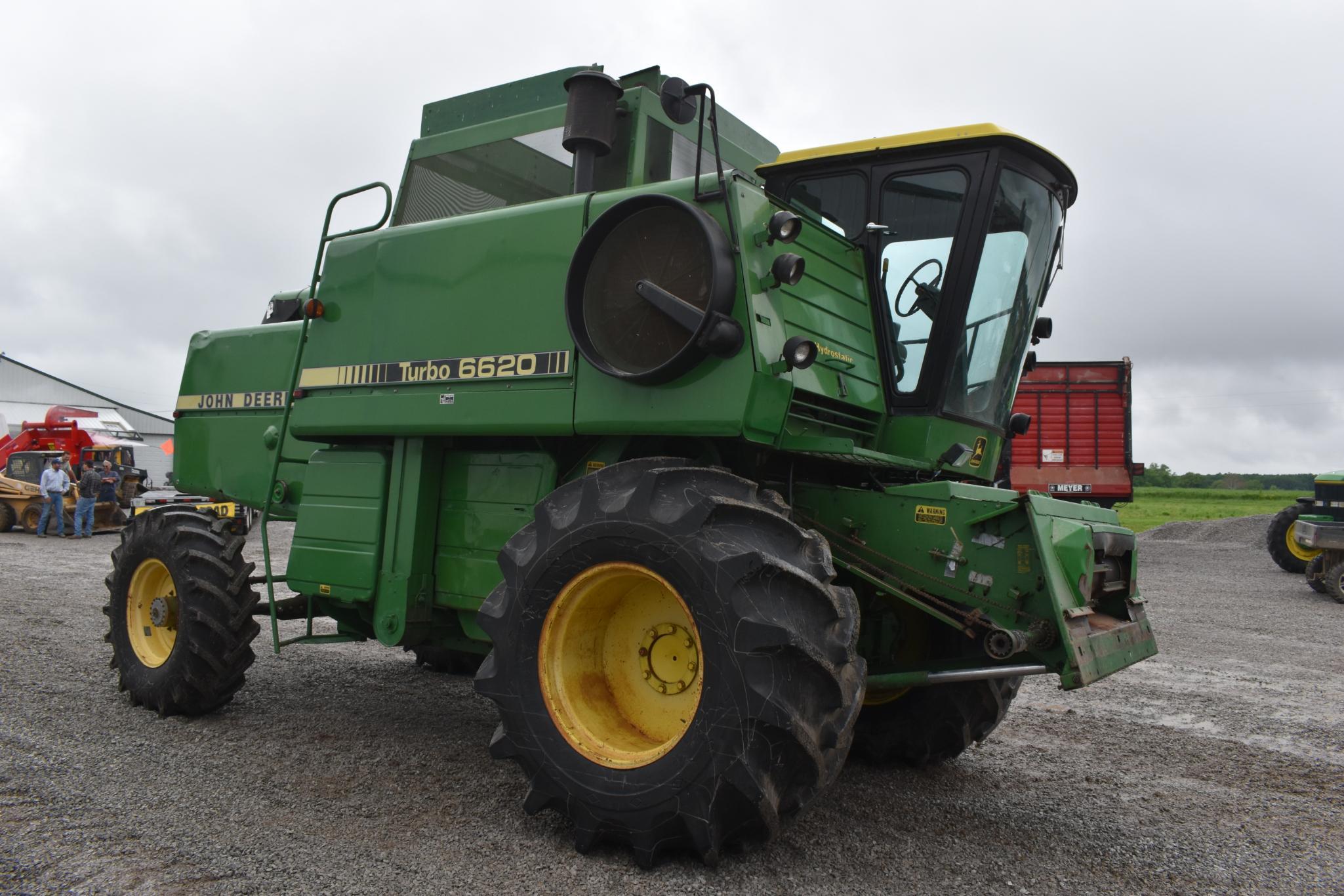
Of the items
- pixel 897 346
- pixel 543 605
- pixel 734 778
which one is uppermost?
pixel 897 346

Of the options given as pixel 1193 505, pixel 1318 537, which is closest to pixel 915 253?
pixel 1318 537

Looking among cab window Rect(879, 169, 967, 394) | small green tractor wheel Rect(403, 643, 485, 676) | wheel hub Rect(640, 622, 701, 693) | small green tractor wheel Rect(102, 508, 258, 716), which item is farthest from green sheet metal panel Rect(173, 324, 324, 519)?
cab window Rect(879, 169, 967, 394)

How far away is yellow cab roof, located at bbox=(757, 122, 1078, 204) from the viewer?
14.7 feet

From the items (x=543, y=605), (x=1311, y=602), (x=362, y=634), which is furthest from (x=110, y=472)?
(x=1311, y=602)

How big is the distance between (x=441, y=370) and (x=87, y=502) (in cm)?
1870

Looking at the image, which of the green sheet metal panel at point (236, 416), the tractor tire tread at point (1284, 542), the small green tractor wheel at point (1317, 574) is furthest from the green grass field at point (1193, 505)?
the green sheet metal panel at point (236, 416)

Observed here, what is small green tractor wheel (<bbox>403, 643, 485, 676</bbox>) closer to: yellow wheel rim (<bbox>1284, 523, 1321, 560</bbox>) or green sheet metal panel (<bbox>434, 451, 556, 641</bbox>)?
green sheet metal panel (<bbox>434, 451, 556, 641</bbox>)

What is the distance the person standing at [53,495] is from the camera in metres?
19.5

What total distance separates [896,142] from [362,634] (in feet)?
12.8

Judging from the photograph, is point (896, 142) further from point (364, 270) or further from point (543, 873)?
point (543, 873)

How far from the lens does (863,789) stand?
4.55 meters

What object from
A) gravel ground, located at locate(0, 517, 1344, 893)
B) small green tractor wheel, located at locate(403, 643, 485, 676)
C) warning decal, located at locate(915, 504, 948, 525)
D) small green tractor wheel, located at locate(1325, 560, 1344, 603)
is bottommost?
gravel ground, located at locate(0, 517, 1344, 893)

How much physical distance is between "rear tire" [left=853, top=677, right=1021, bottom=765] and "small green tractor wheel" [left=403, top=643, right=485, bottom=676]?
3152mm

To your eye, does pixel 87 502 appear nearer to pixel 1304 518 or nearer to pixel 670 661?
pixel 670 661
